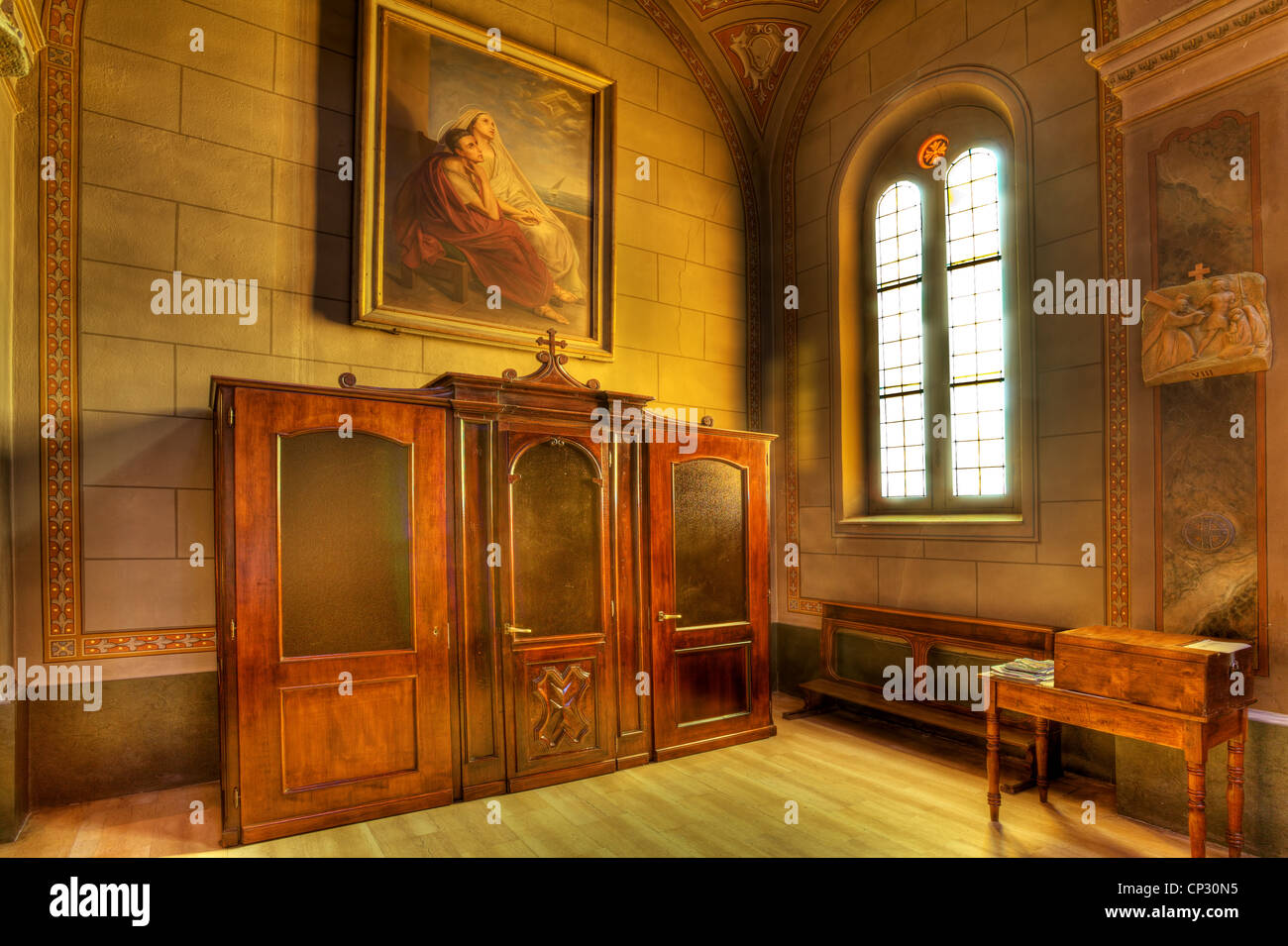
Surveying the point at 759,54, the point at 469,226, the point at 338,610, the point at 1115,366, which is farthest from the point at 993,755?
the point at 759,54

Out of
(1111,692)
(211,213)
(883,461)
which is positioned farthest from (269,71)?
(1111,692)

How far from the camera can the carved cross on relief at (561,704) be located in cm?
466

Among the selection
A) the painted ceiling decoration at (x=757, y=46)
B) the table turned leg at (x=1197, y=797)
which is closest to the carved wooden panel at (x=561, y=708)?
the table turned leg at (x=1197, y=797)

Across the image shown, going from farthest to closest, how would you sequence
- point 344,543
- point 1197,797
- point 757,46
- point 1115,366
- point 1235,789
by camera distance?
1. point 757,46
2. point 1115,366
3. point 344,543
4. point 1235,789
5. point 1197,797

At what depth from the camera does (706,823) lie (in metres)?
3.99

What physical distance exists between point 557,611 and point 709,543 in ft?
4.22

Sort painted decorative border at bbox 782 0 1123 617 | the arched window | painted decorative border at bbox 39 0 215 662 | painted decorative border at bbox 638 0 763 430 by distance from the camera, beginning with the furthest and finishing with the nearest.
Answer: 1. painted decorative border at bbox 638 0 763 430
2. the arched window
3. painted decorative border at bbox 782 0 1123 617
4. painted decorative border at bbox 39 0 215 662

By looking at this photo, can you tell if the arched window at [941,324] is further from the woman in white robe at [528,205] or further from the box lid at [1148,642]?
the woman in white robe at [528,205]

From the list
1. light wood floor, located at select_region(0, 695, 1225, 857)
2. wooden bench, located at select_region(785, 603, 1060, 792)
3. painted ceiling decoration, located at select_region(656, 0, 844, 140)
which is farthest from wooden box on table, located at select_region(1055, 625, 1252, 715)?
painted ceiling decoration, located at select_region(656, 0, 844, 140)

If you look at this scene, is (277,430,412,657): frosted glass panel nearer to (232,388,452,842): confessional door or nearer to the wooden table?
(232,388,452,842): confessional door

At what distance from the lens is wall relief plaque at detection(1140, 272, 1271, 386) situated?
12.2 feet

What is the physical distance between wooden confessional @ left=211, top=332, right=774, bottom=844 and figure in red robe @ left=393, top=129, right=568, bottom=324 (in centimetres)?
129

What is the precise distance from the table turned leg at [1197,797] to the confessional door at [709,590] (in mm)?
2757

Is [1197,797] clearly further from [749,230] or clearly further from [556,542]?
[749,230]
